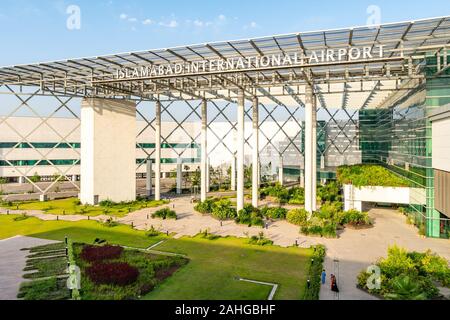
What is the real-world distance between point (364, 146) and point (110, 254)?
48.5 meters

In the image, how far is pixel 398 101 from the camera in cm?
4131

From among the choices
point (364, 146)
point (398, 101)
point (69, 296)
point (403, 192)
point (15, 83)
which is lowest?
point (69, 296)

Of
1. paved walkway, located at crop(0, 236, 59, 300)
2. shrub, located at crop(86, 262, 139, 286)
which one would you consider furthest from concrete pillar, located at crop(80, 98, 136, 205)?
shrub, located at crop(86, 262, 139, 286)

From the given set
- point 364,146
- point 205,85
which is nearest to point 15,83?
point 205,85

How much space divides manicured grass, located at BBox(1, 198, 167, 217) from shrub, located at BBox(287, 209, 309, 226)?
61.2ft

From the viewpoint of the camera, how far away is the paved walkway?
59.6 ft

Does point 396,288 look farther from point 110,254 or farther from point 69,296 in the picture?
point 110,254

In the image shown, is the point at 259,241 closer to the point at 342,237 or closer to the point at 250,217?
the point at 342,237

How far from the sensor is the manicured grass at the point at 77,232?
2842 cm

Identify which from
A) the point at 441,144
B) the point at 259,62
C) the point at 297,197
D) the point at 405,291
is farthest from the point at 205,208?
the point at 405,291

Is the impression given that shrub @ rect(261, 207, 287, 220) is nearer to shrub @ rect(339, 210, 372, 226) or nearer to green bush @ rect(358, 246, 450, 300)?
shrub @ rect(339, 210, 372, 226)

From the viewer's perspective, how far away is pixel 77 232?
31.2m

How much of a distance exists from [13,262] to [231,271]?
564 inches

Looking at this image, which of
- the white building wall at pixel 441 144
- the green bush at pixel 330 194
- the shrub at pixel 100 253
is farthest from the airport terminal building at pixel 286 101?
the shrub at pixel 100 253
